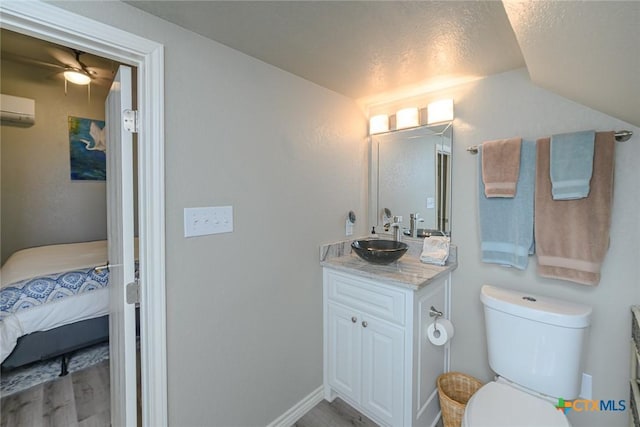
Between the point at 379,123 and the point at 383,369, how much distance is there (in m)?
1.73

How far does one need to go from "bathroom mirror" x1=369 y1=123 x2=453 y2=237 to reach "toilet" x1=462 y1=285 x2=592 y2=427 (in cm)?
65

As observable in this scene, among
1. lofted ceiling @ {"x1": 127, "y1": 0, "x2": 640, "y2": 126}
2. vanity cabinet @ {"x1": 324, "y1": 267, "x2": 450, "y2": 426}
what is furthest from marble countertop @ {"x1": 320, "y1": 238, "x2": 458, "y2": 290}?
lofted ceiling @ {"x1": 127, "y1": 0, "x2": 640, "y2": 126}

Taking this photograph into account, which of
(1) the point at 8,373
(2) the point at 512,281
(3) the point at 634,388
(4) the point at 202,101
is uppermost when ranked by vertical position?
(4) the point at 202,101

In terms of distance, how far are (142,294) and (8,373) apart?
2117 millimetres

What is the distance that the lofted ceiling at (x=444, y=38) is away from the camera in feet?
2.47

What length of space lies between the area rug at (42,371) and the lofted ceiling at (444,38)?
272 cm

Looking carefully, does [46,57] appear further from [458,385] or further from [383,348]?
[458,385]

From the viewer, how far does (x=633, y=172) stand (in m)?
1.25

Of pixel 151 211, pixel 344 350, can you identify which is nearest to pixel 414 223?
pixel 344 350

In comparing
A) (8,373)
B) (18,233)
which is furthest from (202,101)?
(18,233)

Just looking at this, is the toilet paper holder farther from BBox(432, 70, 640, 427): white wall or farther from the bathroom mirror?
the bathroom mirror

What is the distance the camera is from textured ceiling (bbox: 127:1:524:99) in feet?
3.39

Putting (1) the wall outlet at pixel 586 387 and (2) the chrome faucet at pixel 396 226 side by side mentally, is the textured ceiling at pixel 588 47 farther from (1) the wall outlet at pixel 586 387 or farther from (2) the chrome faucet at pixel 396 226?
(1) the wall outlet at pixel 586 387

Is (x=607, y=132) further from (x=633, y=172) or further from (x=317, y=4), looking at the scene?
(x=317, y=4)
